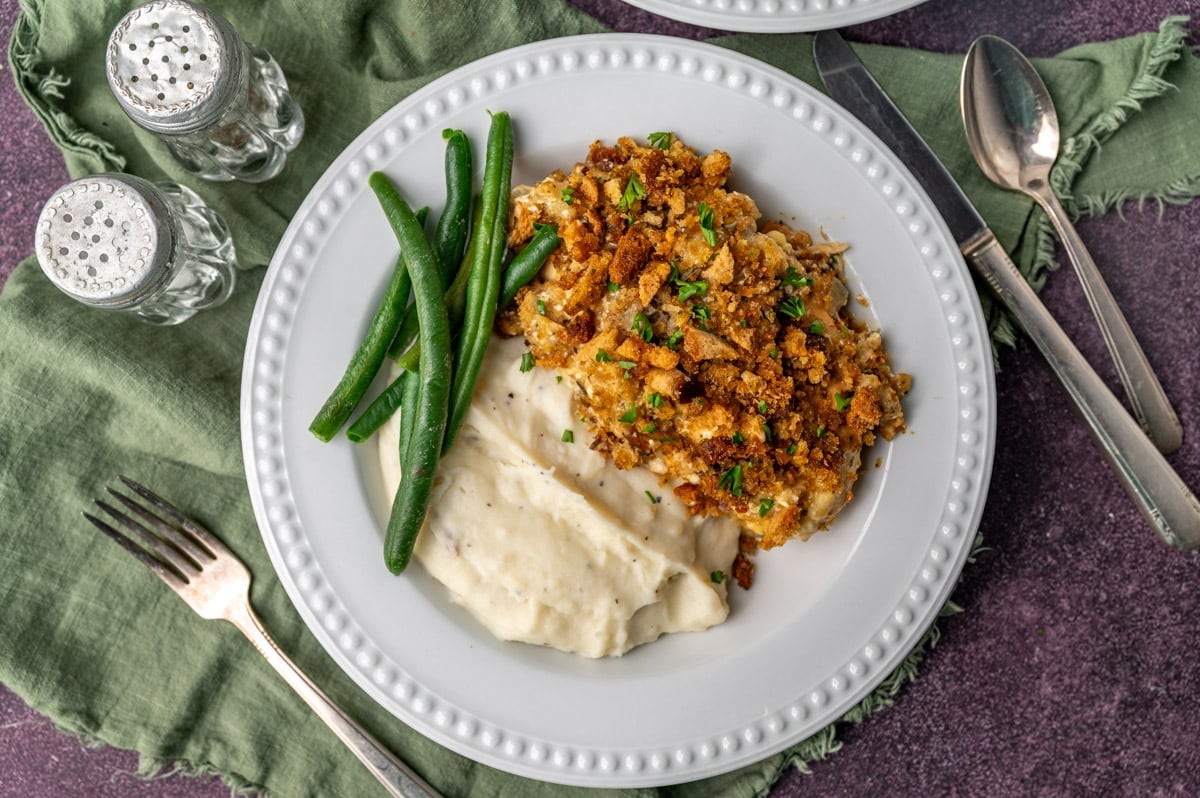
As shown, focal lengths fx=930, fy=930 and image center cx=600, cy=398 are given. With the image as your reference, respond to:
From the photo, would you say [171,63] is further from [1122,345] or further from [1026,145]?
[1122,345]

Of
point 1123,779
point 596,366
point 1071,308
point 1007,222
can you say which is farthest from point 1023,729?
point 596,366

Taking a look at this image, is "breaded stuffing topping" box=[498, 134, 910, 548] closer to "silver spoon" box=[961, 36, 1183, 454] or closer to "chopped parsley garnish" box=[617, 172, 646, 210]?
"chopped parsley garnish" box=[617, 172, 646, 210]

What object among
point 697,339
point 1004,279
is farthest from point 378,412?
point 1004,279

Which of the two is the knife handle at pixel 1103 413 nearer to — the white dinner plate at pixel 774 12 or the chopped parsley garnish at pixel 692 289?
the white dinner plate at pixel 774 12

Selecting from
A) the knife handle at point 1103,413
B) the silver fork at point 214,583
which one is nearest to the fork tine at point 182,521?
the silver fork at point 214,583

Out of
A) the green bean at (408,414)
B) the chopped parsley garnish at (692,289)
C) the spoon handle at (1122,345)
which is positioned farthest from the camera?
the spoon handle at (1122,345)

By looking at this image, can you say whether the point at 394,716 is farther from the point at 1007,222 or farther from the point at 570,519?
the point at 1007,222
